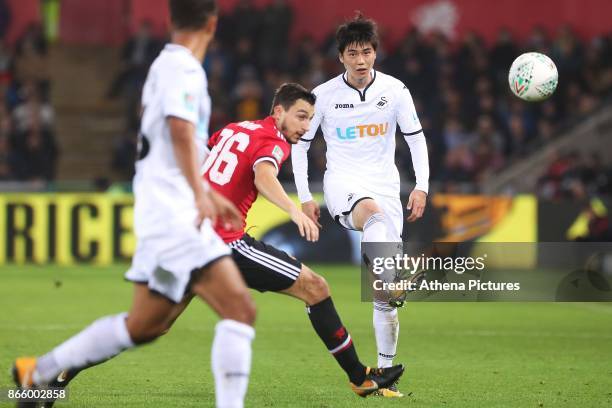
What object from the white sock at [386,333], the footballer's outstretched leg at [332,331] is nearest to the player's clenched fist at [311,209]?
the white sock at [386,333]

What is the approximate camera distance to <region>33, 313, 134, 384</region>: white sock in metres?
5.31

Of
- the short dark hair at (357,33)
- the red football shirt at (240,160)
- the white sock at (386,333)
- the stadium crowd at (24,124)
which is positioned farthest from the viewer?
the stadium crowd at (24,124)

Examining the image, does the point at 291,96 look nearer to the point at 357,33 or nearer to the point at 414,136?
the point at 357,33

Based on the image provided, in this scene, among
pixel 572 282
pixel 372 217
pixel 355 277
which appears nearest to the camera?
pixel 372 217

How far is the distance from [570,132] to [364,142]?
12.7 metres

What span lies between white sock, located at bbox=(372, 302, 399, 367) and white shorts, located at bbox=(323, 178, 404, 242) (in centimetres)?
58

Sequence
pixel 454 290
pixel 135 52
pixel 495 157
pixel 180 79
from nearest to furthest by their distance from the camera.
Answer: pixel 180 79
pixel 454 290
pixel 495 157
pixel 135 52

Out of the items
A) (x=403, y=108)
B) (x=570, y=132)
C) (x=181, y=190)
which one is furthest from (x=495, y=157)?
(x=181, y=190)

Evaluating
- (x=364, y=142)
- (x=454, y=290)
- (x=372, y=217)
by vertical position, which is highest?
(x=364, y=142)

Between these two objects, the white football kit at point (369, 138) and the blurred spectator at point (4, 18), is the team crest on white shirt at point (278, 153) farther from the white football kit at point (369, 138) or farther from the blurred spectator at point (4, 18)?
the blurred spectator at point (4, 18)

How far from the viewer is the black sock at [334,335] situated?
21.7ft

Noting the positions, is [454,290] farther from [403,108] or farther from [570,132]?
[570,132]

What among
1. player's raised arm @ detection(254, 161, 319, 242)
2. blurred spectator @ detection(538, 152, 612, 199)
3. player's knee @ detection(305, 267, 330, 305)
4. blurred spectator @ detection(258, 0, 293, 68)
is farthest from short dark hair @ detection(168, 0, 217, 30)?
blurred spectator @ detection(258, 0, 293, 68)

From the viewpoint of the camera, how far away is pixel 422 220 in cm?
1694
